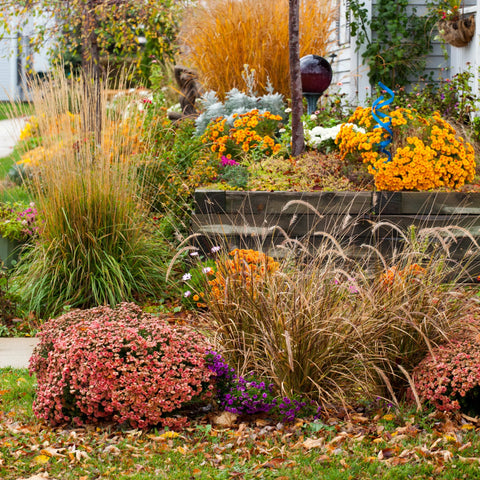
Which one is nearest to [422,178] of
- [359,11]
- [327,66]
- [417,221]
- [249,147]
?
[417,221]

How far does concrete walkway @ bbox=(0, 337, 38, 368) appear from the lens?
4328 millimetres

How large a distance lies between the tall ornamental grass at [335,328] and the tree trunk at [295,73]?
3.04 metres

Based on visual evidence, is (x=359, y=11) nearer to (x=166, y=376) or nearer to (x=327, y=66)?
(x=327, y=66)

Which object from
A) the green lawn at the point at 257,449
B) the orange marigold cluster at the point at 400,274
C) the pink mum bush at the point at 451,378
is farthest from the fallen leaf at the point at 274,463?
the orange marigold cluster at the point at 400,274

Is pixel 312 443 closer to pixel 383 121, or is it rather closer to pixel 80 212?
pixel 80 212

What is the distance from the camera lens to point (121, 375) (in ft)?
10.8

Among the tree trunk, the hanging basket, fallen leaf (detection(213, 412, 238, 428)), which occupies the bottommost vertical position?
fallen leaf (detection(213, 412, 238, 428))

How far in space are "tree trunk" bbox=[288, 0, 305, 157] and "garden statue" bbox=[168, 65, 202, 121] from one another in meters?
3.61

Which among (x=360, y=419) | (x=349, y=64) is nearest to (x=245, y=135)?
(x=349, y=64)

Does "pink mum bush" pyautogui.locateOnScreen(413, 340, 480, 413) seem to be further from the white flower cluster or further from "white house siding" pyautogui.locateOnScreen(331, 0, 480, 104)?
"white house siding" pyautogui.locateOnScreen(331, 0, 480, 104)

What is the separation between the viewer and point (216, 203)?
19.1 ft

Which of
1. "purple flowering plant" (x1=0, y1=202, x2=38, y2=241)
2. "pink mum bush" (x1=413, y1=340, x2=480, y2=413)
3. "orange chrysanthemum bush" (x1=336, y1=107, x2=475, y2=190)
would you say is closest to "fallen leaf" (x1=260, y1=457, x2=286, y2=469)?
"pink mum bush" (x1=413, y1=340, x2=480, y2=413)

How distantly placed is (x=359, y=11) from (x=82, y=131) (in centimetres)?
584

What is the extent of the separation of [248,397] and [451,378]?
3.22 ft
